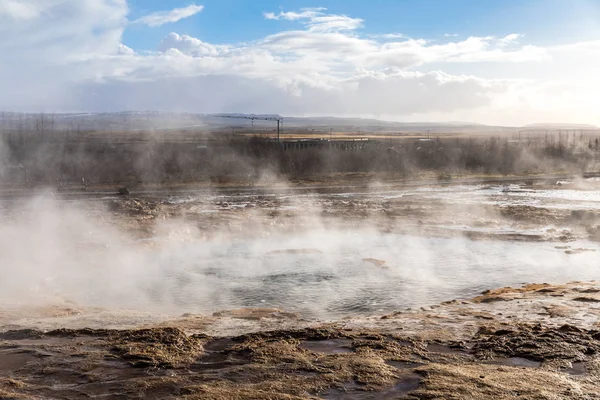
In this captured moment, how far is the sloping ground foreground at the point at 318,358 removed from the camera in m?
5.89

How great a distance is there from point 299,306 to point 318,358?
323 cm

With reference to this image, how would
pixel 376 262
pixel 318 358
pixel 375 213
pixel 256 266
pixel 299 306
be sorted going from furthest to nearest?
pixel 375 213 → pixel 376 262 → pixel 256 266 → pixel 299 306 → pixel 318 358

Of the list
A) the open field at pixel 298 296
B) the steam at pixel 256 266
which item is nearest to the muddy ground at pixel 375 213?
the open field at pixel 298 296

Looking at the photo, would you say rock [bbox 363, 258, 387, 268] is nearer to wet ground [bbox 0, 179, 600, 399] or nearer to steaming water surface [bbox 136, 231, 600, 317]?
wet ground [bbox 0, 179, 600, 399]

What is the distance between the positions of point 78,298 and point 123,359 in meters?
4.33

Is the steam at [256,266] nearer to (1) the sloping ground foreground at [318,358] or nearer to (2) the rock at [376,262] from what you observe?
(2) the rock at [376,262]

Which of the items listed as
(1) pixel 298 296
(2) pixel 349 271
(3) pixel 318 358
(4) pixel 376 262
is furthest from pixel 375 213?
(3) pixel 318 358

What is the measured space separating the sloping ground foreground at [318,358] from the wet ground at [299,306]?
0.03m

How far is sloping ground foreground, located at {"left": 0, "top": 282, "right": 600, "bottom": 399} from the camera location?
5.89 m

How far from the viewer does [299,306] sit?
9.98 m

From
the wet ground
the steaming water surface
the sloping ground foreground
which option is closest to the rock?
the wet ground

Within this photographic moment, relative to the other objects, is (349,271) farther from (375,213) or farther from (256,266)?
(375,213)

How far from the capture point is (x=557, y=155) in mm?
55719

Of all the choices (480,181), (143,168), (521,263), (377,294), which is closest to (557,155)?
(480,181)
